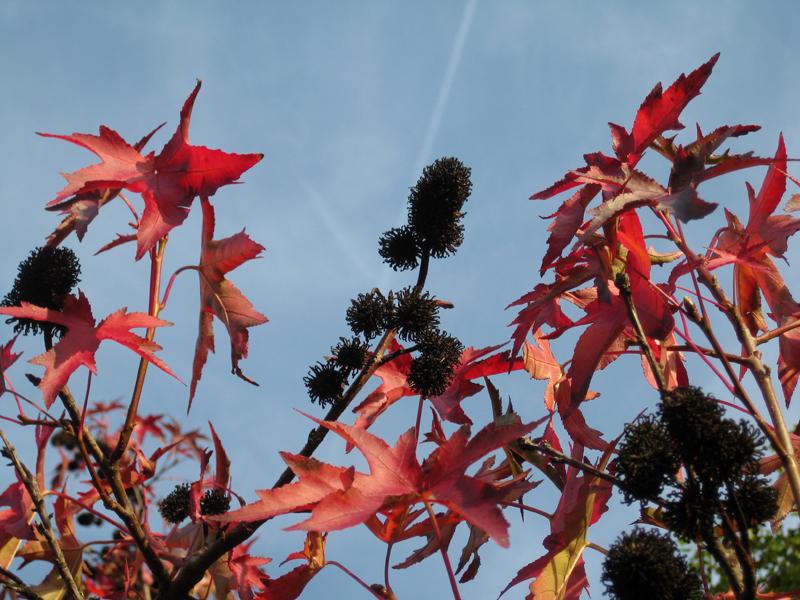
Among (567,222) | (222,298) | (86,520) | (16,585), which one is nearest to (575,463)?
(567,222)

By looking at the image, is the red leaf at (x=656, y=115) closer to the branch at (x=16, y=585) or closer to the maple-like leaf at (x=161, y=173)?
the maple-like leaf at (x=161, y=173)

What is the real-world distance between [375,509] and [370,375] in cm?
76

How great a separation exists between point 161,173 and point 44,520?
0.92 metres

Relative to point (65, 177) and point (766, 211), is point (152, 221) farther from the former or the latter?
point (766, 211)

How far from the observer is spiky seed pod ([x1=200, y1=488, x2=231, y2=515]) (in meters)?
2.50

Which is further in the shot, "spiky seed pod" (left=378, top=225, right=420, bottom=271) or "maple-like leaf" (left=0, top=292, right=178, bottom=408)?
"spiky seed pod" (left=378, top=225, right=420, bottom=271)

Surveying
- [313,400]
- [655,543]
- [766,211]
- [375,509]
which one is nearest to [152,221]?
[313,400]

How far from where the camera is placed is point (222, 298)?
220cm

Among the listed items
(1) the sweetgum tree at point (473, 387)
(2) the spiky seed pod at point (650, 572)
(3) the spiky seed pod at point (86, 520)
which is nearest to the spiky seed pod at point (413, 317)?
(1) the sweetgum tree at point (473, 387)

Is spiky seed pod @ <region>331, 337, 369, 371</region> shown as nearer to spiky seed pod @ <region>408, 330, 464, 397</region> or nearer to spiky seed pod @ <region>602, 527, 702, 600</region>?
spiky seed pod @ <region>408, 330, 464, 397</region>

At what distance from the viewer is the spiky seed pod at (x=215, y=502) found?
250 cm

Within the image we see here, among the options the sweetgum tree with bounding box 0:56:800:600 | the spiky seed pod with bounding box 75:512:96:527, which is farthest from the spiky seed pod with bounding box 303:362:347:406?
the spiky seed pod with bounding box 75:512:96:527

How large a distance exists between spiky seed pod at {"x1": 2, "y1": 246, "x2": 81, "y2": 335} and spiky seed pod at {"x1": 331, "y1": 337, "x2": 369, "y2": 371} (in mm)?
770

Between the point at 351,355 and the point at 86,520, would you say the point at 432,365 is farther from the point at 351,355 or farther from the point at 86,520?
the point at 86,520
